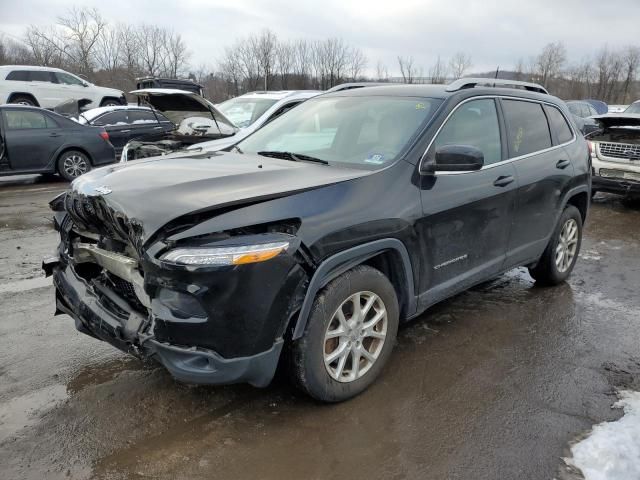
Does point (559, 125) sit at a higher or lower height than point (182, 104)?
lower

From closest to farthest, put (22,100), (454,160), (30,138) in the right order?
(454,160)
(30,138)
(22,100)

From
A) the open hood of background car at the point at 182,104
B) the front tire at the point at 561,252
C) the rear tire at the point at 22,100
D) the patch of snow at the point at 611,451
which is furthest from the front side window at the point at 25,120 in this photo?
the patch of snow at the point at 611,451

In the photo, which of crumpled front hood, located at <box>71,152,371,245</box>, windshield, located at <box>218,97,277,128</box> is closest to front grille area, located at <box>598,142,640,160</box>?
windshield, located at <box>218,97,277,128</box>

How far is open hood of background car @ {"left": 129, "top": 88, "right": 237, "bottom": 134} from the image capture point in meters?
7.40

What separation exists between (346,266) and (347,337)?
0.42 m

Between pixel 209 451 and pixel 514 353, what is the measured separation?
7.44 feet

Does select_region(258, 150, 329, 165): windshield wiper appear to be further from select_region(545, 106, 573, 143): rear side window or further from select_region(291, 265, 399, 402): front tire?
select_region(545, 106, 573, 143): rear side window

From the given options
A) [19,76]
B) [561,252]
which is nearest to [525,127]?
[561,252]

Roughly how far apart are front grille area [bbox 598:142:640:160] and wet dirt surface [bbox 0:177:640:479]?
5.28 meters

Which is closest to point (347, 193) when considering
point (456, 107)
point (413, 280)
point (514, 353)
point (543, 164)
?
point (413, 280)

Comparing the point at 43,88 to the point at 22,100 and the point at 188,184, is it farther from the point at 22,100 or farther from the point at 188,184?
the point at 188,184

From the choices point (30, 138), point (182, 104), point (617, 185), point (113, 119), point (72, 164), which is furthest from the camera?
point (113, 119)

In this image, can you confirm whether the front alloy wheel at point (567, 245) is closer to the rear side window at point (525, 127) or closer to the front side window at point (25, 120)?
the rear side window at point (525, 127)

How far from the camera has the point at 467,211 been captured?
140 inches
